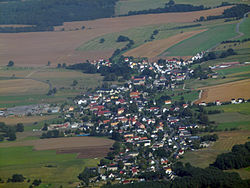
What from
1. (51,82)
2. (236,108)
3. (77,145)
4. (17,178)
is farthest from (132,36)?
(17,178)

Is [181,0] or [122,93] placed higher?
[181,0]

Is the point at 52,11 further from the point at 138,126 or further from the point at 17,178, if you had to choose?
the point at 17,178

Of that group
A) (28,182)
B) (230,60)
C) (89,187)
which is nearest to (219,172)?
(89,187)

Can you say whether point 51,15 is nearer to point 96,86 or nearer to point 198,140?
point 96,86

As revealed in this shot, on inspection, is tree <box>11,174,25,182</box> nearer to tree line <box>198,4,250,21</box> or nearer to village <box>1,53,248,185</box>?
village <box>1,53,248,185</box>

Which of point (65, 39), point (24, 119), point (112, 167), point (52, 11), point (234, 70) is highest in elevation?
point (52, 11)

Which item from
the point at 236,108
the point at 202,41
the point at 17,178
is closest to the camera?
the point at 17,178
